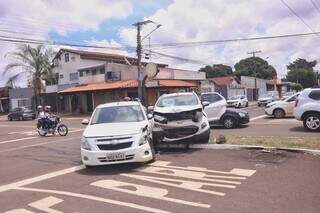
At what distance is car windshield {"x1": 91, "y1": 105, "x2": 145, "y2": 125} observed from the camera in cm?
1155

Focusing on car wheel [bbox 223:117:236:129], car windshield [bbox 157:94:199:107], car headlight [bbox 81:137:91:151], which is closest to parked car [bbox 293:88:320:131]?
car wheel [bbox 223:117:236:129]

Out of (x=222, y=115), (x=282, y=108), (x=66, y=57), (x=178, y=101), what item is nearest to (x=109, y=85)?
(x=66, y=57)

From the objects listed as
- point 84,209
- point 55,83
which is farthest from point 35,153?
point 55,83

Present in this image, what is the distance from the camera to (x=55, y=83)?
2299 inches

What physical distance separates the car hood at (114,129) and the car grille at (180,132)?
169 centimetres

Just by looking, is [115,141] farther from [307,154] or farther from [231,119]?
[231,119]

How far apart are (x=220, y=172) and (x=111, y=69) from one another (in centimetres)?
4028

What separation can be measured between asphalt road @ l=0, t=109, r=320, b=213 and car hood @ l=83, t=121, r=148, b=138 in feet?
2.77

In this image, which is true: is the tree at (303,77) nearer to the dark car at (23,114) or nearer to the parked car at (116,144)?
the dark car at (23,114)

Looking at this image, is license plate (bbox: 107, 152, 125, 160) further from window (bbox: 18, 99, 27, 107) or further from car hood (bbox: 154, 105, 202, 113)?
window (bbox: 18, 99, 27, 107)

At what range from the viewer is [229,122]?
65.7ft

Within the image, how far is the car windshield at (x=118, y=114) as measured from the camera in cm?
1155

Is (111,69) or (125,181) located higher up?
(111,69)

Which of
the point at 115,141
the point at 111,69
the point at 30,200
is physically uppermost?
the point at 111,69
